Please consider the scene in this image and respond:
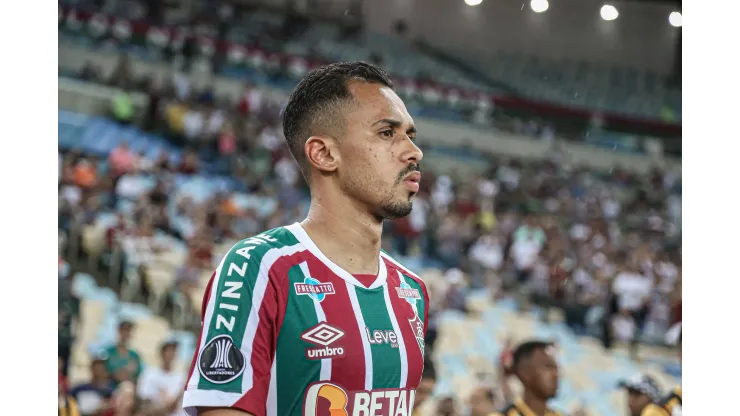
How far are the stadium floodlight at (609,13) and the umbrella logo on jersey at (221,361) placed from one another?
77.0 feet

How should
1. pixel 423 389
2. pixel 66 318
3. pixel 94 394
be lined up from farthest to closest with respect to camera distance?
1. pixel 66 318
2. pixel 94 394
3. pixel 423 389

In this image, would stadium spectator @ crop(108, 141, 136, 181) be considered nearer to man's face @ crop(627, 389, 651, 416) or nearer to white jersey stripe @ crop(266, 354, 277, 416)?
man's face @ crop(627, 389, 651, 416)

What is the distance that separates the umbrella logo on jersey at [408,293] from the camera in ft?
8.80

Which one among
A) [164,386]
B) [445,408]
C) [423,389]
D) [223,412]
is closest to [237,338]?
[223,412]

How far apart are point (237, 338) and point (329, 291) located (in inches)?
12.3

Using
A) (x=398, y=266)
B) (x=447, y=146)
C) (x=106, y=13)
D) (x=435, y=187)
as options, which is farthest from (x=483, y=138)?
(x=398, y=266)

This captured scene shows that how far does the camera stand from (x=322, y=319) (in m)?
2.36

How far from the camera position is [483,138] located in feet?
70.9

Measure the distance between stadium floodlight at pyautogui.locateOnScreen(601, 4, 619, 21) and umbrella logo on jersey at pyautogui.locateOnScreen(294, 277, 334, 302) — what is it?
76.1 ft

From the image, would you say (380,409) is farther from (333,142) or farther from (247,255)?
(333,142)

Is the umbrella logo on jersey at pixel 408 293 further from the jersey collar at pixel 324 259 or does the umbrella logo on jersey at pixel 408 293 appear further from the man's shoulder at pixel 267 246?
the man's shoulder at pixel 267 246

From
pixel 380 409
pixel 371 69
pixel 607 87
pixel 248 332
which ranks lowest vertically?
pixel 380 409

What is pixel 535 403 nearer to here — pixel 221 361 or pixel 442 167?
pixel 221 361

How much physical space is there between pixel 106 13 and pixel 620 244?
1169 cm
